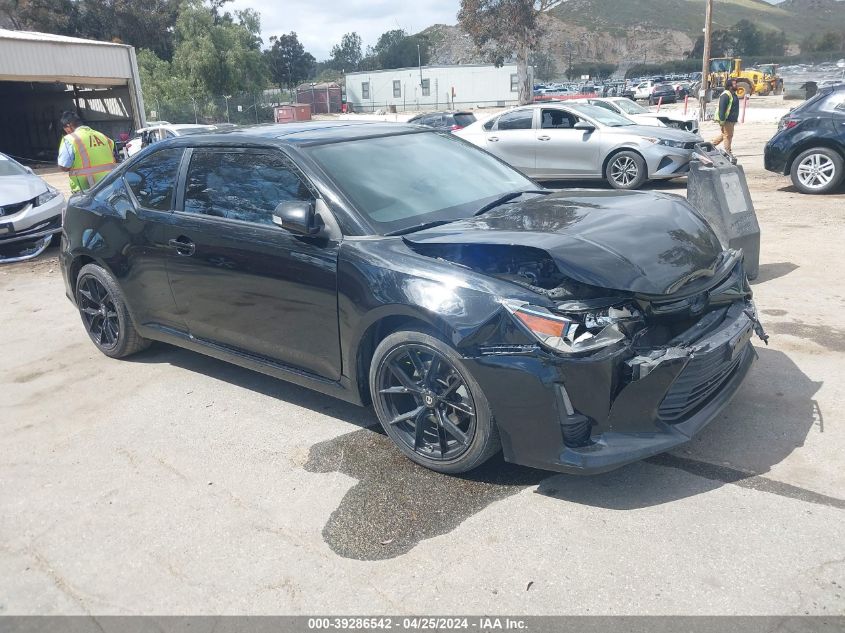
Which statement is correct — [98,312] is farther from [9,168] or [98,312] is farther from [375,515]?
[9,168]

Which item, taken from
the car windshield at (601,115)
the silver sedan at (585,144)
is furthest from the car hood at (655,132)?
the car windshield at (601,115)

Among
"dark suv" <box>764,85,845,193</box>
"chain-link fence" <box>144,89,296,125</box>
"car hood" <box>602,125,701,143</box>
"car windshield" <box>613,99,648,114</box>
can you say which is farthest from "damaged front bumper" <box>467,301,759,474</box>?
"chain-link fence" <box>144,89,296,125</box>

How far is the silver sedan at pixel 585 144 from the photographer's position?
40.0 feet

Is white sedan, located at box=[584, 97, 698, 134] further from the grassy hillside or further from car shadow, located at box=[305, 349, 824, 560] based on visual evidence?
the grassy hillside

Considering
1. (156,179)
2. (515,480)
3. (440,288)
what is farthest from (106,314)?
(515,480)

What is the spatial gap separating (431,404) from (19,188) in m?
9.04

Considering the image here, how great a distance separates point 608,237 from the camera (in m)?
3.49

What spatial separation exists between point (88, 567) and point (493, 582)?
68.5 inches

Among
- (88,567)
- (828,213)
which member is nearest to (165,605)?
(88,567)

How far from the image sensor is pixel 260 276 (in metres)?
4.18

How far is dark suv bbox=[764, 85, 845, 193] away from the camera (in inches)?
415

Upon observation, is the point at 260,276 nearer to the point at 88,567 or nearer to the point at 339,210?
the point at 339,210

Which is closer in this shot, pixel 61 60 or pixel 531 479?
pixel 531 479

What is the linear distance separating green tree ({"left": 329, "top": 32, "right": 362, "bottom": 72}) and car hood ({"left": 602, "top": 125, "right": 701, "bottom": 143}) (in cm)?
13118
